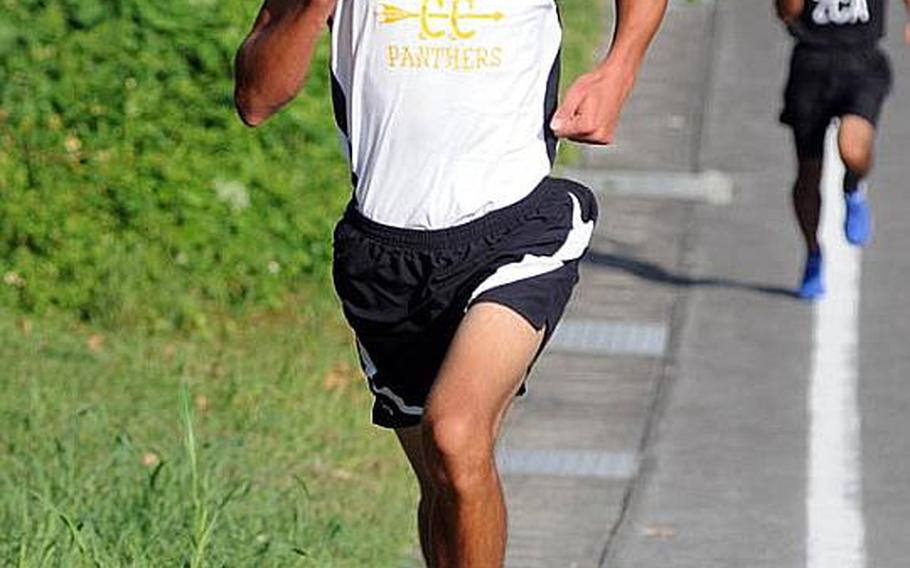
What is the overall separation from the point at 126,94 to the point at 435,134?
4.27m

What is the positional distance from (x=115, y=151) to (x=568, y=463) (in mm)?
2265

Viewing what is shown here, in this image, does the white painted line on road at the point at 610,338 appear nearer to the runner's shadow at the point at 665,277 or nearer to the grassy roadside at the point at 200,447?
the runner's shadow at the point at 665,277

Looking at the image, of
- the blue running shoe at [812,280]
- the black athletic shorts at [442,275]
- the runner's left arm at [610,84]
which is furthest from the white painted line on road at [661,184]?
the runner's left arm at [610,84]

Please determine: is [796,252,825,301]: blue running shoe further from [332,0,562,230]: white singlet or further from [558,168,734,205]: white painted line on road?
[332,0,562,230]: white singlet

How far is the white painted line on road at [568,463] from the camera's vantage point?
28.7 ft

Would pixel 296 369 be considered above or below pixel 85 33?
below

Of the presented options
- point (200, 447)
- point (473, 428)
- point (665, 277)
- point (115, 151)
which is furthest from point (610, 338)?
point (473, 428)

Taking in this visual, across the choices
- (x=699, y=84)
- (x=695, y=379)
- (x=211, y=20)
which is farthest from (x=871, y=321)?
(x=699, y=84)

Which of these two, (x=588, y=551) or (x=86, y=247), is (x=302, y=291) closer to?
(x=86, y=247)

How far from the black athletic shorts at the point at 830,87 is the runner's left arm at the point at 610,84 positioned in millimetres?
5027

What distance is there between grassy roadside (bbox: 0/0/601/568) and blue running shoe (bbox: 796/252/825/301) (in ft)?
6.78

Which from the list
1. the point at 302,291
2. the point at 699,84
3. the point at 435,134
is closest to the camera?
the point at 435,134

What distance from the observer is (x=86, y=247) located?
9.90 m

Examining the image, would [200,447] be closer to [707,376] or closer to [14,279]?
[14,279]
